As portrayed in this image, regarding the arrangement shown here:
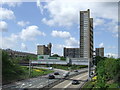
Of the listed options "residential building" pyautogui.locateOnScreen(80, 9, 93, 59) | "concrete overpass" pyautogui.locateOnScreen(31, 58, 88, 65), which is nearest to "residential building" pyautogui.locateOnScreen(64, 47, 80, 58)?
"concrete overpass" pyautogui.locateOnScreen(31, 58, 88, 65)

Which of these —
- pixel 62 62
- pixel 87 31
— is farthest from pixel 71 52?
pixel 87 31

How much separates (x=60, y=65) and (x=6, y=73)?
7357 centimetres

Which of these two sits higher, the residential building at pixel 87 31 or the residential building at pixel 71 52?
the residential building at pixel 87 31

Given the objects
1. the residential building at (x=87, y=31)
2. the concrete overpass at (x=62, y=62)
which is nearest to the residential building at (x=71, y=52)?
the concrete overpass at (x=62, y=62)

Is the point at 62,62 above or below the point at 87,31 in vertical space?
below

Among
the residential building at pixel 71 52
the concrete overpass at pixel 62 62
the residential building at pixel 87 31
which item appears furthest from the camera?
the residential building at pixel 71 52

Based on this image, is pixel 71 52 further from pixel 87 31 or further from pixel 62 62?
pixel 87 31

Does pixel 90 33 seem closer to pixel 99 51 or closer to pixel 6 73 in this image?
pixel 6 73

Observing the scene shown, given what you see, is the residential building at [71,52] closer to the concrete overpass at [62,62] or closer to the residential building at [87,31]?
the concrete overpass at [62,62]

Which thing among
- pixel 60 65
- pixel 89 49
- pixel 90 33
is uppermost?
pixel 90 33

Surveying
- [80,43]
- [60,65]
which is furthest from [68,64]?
[80,43]

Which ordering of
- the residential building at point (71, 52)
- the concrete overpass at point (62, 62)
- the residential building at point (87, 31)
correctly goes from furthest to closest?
the residential building at point (71, 52), the concrete overpass at point (62, 62), the residential building at point (87, 31)

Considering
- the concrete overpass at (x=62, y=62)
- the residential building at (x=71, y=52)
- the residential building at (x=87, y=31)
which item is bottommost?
A: the concrete overpass at (x=62, y=62)

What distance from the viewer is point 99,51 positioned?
148 m
